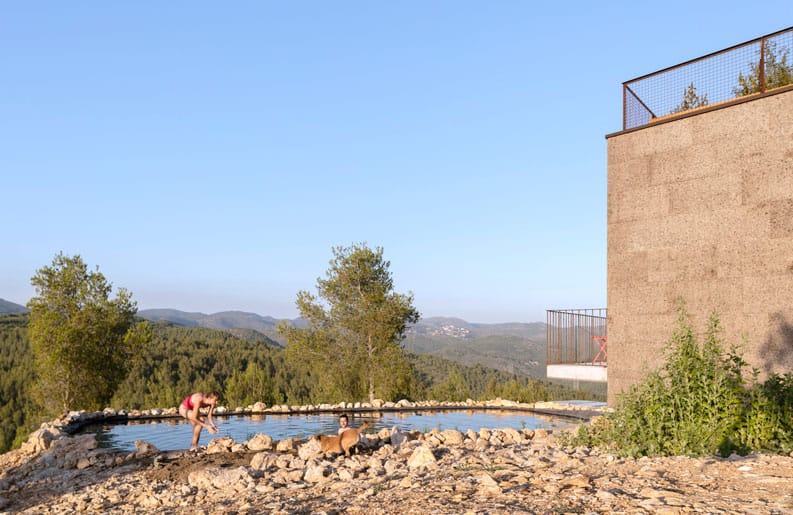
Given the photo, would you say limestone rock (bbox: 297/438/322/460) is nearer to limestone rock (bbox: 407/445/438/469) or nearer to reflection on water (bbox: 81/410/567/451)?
limestone rock (bbox: 407/445/438/469)

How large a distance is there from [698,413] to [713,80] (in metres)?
7.58

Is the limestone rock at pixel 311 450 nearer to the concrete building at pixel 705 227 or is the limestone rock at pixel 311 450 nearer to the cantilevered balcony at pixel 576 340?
the concrete building at pixel 705 227

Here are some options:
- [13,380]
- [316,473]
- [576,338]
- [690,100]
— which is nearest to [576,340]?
[576,338]

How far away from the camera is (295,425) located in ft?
52.2

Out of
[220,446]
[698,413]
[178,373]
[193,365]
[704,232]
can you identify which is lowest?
[178,373]

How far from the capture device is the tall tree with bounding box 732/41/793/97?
1159 centimetres

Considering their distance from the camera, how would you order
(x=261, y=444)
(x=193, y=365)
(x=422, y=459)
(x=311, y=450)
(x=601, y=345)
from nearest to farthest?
(x=422, y=459) → (x=311, y=450) → (x=261, y=444) → (x=601, y=345) → (x=193, y=365)

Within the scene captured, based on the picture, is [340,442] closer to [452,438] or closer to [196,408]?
[452,438]

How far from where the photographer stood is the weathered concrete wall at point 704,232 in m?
10.5

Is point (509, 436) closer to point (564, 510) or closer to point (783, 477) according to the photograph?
point (783, 477)

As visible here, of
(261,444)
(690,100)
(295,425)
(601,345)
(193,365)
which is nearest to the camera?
(261,444)

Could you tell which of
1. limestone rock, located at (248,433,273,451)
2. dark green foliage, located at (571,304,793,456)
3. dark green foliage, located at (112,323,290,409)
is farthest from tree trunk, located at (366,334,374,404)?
dark green foliage, located at (112,323,290,409)

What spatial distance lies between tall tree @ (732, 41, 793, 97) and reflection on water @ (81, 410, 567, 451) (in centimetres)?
863

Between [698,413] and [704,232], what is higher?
[704,232]
